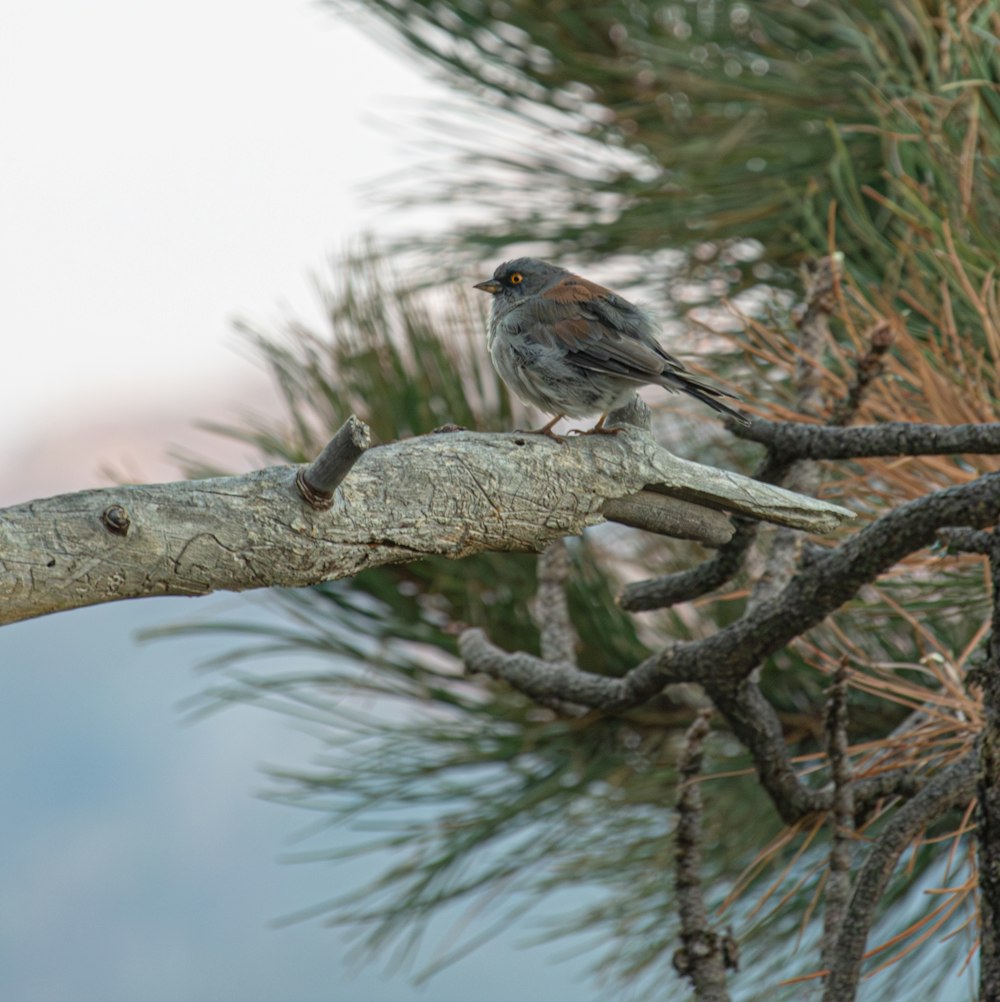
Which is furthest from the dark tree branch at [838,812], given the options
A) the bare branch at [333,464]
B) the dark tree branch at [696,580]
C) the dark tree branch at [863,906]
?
the bare branch at [333,464]

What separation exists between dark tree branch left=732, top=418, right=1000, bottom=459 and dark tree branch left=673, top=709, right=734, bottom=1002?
30cm

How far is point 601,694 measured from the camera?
147cm

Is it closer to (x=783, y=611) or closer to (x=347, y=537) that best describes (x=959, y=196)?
Result: (x=783, y=611)

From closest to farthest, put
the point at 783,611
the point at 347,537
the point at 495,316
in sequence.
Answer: the point at 347,537
the point at 783,611
the point at 495,316

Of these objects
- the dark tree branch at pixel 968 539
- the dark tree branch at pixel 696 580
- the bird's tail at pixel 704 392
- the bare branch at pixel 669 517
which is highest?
the bird's tail at pixel 704 392

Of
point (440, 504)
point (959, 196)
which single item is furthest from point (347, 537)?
point (959, 196)

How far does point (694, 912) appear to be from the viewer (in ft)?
4.41

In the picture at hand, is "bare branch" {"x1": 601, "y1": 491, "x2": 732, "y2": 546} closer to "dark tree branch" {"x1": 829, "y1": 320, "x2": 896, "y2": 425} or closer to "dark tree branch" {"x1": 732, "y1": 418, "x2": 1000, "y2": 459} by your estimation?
"dark tree branch" {"x1": 732, "y1": 418, "x2": 1000, "y2": 459}

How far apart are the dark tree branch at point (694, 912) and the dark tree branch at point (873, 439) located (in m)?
0.30

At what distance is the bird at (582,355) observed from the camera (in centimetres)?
127

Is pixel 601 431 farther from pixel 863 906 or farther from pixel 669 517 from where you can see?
pixel 863 906

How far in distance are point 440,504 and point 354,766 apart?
1.33 metres

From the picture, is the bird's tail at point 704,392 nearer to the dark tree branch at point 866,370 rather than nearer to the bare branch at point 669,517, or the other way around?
the bare branch at point 669,517

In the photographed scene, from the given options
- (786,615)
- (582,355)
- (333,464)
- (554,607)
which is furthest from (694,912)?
(333,464)
